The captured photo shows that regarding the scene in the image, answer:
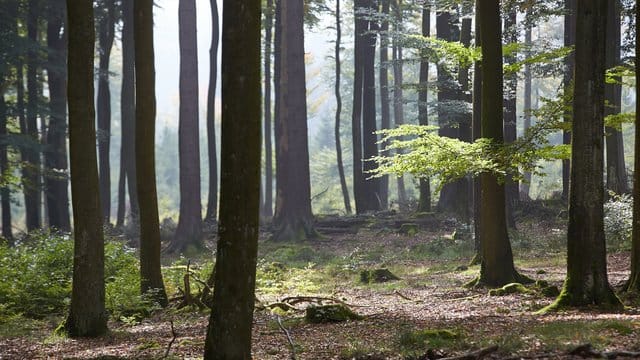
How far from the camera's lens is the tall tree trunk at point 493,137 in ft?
40.0

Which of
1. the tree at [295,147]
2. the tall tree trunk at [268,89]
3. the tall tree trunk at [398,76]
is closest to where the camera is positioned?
the tree at [295,147]

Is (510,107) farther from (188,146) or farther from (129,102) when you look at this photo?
(129,102)

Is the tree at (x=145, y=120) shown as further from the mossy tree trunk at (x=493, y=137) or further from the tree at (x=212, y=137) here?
the tree at (x=212, y=137)

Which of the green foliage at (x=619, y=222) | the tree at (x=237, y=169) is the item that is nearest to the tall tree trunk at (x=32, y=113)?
the green foliage at (x=619, y=222)

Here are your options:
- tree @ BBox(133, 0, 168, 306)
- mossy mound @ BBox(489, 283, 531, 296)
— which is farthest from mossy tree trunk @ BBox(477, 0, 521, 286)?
tree @ BBox(133, 0, 168, 306)

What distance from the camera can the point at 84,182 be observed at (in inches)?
366

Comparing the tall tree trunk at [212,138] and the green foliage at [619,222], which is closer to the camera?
the green foliage at [619,222]

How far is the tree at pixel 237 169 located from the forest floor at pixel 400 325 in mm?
1261

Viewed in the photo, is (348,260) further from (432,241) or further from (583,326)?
(583,326)

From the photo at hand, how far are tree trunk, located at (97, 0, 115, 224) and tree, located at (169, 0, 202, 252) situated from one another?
6453 millimetres

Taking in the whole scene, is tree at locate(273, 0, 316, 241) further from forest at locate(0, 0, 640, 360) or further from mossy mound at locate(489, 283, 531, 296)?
mossy mound at locate(489, 283, 531, 296)

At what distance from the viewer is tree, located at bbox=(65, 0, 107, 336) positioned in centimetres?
910

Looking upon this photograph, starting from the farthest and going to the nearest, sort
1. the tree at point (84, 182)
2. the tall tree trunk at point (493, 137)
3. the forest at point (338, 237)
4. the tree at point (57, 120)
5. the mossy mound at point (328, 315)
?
the tree at point (57, 120) → the tall tree trunk at point (493, 137) → the mossy mound at point (328, 315) → the tree at point (84, 182) → the forest at point (338, 237)

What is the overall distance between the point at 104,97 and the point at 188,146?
31.7 ft
